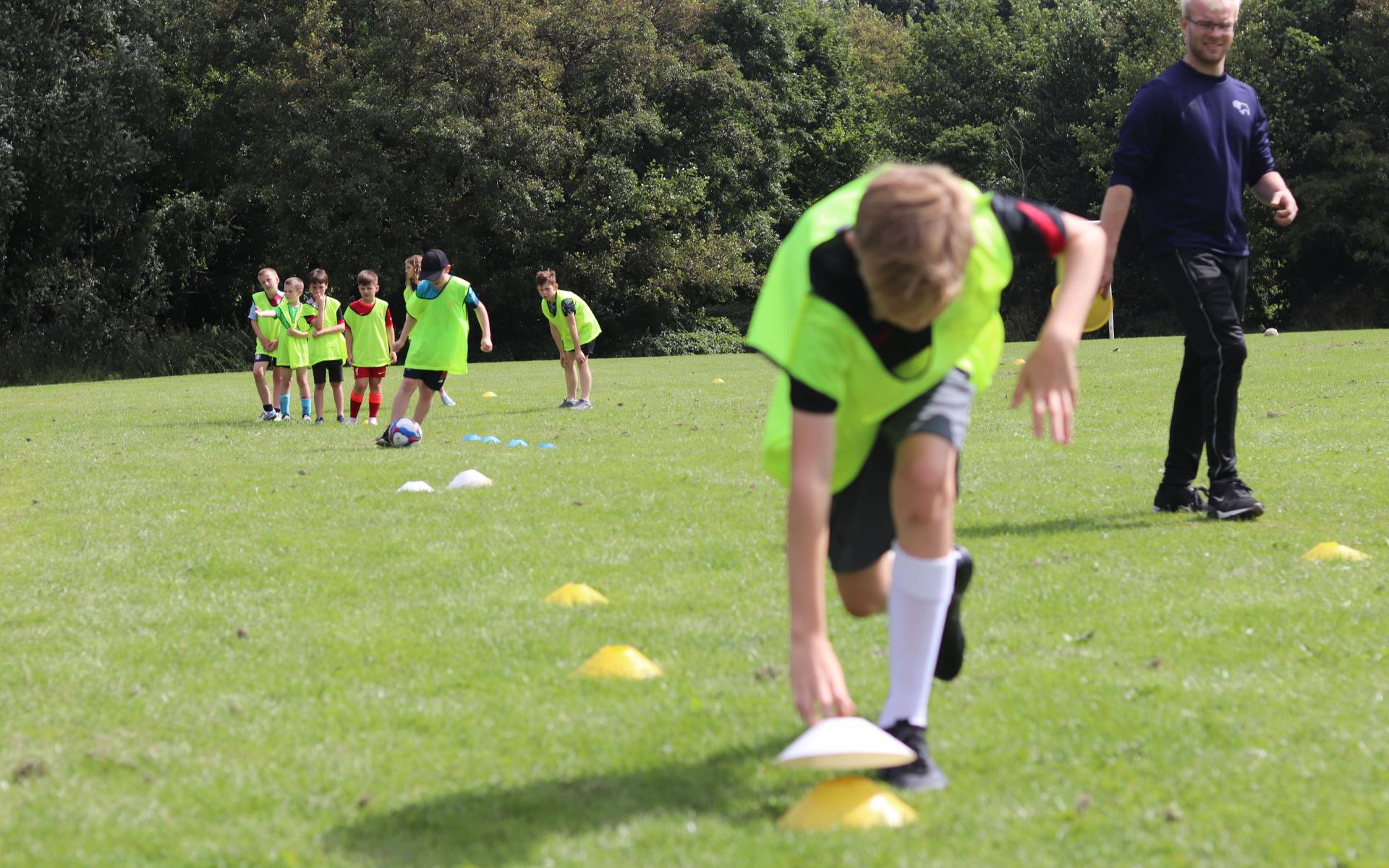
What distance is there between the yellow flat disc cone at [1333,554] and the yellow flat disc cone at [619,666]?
128 inches

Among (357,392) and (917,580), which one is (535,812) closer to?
(917,580)

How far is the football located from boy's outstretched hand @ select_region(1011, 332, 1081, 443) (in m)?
9.88

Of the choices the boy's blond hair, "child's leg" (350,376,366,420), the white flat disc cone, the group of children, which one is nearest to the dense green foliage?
the group of children

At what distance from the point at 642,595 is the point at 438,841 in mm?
2665

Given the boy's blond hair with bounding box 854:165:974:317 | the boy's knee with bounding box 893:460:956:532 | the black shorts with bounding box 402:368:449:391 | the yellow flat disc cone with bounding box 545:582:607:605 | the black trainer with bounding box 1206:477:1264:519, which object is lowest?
the yellow flat disc cone with bounding box 545:582:607:605

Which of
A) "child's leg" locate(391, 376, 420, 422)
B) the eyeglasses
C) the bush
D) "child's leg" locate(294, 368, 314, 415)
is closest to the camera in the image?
the eyeglasses

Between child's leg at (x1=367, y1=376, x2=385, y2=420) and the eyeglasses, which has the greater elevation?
the eyeglasses

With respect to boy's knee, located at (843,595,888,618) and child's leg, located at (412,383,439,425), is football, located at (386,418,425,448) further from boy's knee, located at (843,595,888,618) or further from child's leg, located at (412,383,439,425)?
boy's knee, located at (843,595,888,618)

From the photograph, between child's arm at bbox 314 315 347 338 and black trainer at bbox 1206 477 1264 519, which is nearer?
black trainer at bbox 1206 477 1264 519

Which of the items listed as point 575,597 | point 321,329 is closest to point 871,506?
point 575,597

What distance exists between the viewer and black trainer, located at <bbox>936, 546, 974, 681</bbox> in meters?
3.95

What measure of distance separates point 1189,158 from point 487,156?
3621cm

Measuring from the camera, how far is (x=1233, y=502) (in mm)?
7242

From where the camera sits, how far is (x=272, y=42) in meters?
42.2
